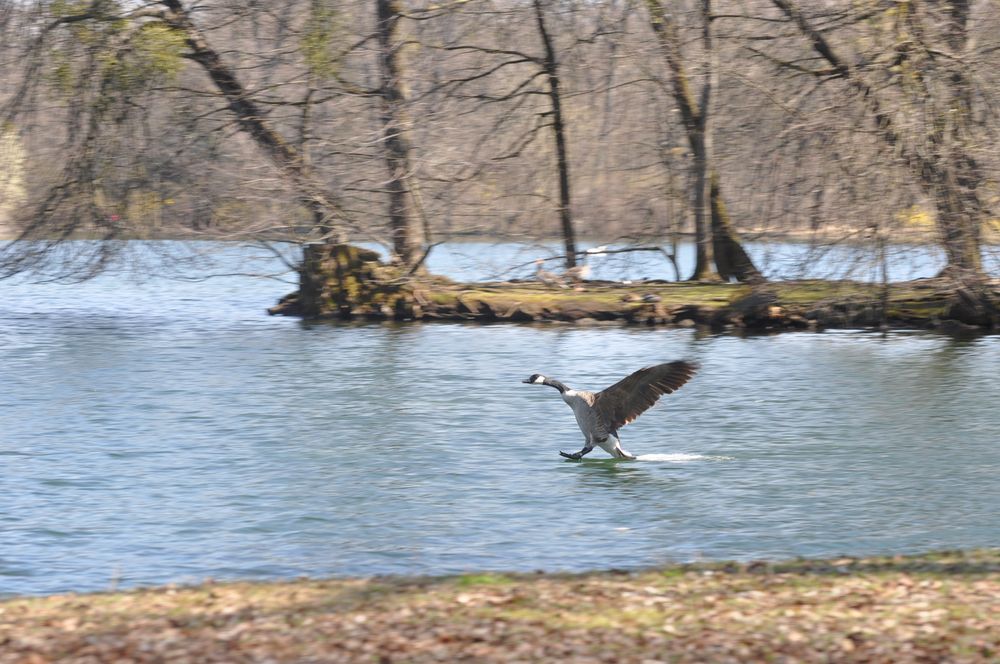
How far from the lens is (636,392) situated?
48.0ft

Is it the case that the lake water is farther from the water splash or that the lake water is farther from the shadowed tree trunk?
the shadowed tree trunk

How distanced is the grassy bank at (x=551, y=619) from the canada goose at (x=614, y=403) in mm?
5078

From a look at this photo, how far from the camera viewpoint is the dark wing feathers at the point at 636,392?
14.2 m

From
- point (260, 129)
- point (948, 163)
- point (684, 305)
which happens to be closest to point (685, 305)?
point (684, 305)

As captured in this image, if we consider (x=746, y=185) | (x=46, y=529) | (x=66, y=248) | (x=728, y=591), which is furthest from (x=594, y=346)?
(x=728, y=591)

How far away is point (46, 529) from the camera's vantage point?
12148 millimetres

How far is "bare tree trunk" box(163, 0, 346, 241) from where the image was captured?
1172 inches

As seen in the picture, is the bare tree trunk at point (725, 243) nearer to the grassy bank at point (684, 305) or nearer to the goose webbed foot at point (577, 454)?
the grassy bank at point (684, 305)

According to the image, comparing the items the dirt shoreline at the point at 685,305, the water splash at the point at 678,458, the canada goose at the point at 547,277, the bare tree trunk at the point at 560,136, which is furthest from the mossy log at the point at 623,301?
the water splash at the point at 678,458

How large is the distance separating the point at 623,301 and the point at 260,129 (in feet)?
28.4

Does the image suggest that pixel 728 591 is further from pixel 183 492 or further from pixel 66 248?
pixel 66 248

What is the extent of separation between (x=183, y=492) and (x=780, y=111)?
15.9 m

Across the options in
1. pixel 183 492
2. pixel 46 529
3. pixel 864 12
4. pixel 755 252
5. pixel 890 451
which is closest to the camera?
pixel 46 529

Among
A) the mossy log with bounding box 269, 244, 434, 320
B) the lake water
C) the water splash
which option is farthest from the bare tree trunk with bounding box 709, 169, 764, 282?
the water splash
